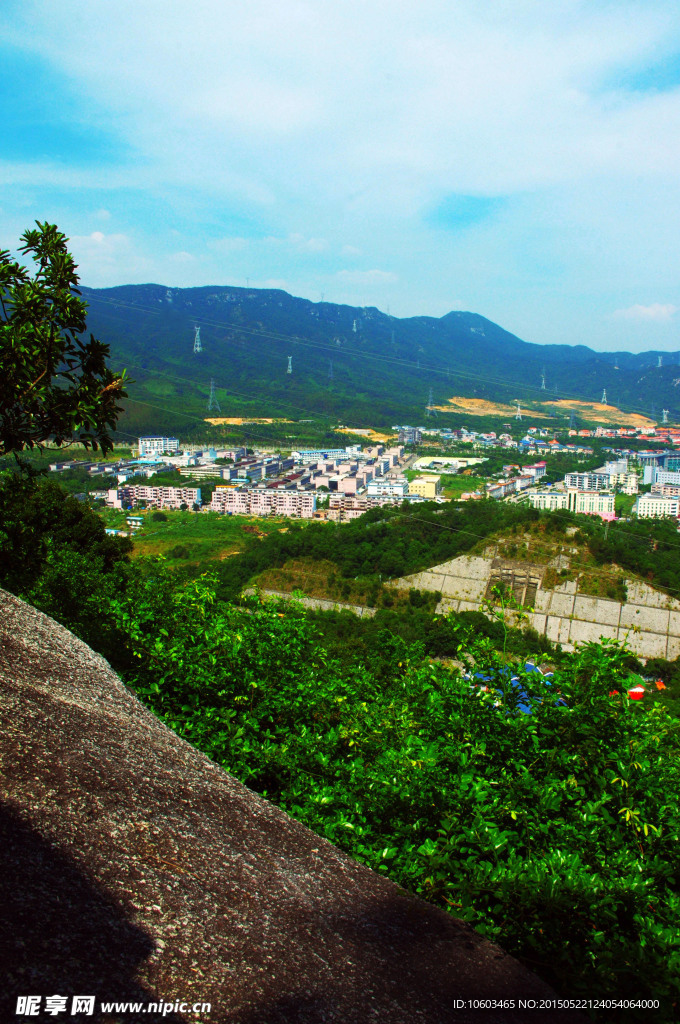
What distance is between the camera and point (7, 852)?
170 centimetres

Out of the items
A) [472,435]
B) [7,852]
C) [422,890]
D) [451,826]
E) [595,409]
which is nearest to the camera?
[7,852]

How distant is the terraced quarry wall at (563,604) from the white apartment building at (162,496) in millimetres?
18796

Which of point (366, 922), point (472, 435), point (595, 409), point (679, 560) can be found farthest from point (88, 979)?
point (595, 409)

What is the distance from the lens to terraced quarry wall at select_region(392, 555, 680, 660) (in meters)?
19.4

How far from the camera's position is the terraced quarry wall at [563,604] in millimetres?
19406

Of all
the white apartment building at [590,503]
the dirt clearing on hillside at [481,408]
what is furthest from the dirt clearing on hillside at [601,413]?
the white apartment building at [590,503]

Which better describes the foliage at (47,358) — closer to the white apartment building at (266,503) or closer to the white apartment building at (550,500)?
the white apartment building at (266,503)

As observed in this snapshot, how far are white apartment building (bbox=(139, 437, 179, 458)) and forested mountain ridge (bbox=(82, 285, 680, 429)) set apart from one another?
1089cm

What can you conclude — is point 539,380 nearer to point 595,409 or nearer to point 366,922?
point 595,409

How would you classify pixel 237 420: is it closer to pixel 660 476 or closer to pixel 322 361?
pixel 660 476

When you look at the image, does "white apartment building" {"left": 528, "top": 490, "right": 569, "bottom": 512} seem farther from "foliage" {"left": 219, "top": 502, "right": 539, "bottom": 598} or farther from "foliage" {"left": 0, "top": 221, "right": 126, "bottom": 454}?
"foliage" {"left": 0, "top": 221, "right": 126, "bottom": 454}

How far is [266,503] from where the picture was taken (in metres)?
37.3

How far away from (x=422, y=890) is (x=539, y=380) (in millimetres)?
144574

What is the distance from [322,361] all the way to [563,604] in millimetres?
89671
